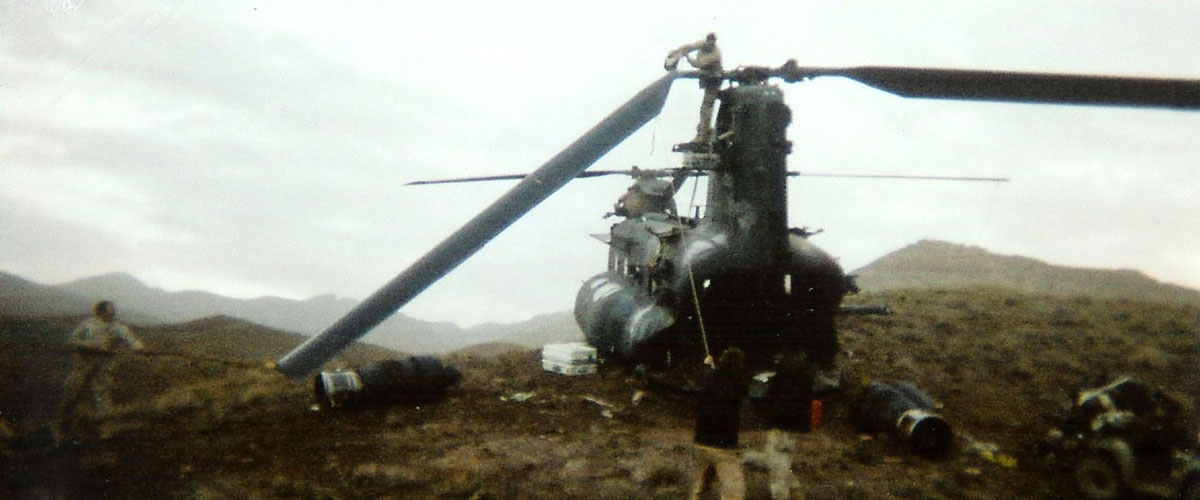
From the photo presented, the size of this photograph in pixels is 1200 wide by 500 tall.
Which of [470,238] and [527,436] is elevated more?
[470,238]

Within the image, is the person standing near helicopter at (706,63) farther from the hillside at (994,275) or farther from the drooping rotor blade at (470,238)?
the hillside at (994,275)

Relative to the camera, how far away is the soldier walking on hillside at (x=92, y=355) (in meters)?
7.42

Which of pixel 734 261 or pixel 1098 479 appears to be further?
pixel 734 261

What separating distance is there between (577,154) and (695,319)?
17.1ft

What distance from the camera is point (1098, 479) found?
6668 mm

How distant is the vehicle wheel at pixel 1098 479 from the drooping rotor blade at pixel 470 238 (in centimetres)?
621

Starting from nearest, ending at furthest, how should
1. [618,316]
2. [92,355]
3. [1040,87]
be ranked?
[1040,87] < [92,355] < [618,316]

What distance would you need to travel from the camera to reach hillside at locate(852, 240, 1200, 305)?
3006 centimetres

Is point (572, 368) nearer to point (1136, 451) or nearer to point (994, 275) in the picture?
point (1136, 451)

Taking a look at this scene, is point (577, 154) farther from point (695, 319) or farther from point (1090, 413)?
point (1090, 413)

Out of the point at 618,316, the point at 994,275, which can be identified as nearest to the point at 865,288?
the point at 994,275

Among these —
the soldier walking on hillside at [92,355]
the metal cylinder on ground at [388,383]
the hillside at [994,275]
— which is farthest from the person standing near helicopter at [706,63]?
the hillside at [994,275]

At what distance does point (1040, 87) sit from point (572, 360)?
420 inches

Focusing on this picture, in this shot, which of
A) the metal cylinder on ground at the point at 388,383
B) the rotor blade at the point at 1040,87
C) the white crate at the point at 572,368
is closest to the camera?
the rotor blade at the point at 1040,87
